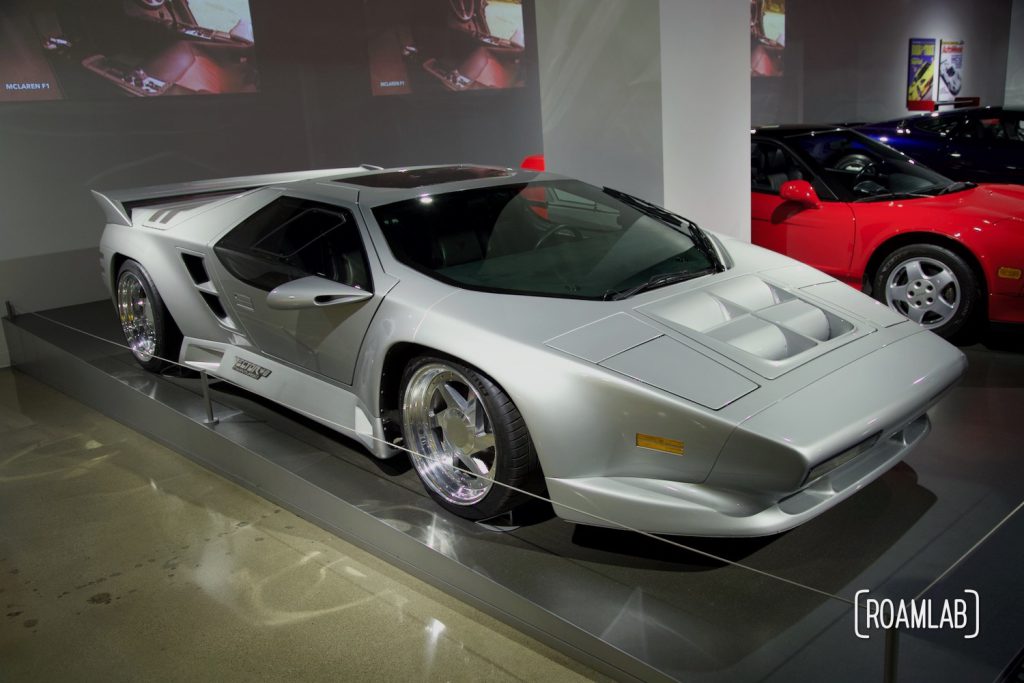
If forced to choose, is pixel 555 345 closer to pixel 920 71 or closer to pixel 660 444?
pixel 660 444

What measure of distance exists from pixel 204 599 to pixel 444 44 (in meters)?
7.02

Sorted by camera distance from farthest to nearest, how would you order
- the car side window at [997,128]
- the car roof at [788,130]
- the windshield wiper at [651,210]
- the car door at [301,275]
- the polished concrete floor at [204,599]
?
1. the car side window at [997,128]
2. the car roof at [788,130]
3. the windshield wiper at [651,210]
4. the car door at [301,275]
5. the polished concrete floor at [204,599]

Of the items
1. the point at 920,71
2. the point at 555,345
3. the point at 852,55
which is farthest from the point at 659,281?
the point at 920,71

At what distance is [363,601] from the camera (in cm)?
275

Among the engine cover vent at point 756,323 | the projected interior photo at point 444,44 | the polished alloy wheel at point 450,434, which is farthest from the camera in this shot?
the projected interior photo at point 444,44

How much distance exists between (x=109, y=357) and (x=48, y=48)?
2.95 metres

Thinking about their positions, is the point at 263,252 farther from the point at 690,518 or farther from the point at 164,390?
the point at 690,518

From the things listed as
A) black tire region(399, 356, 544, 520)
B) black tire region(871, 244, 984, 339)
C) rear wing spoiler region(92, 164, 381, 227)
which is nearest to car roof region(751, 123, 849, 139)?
black tire region(871, 244, 984, 339)

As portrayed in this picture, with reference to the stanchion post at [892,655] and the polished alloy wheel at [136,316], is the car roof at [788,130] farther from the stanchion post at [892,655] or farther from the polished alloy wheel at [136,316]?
the stanchion post at [892,655]

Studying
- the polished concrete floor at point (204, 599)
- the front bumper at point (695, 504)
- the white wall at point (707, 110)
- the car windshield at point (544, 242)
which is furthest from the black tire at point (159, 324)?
the white wall at point (707, 110)

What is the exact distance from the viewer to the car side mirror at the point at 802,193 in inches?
199

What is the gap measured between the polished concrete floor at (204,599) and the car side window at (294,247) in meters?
0.92

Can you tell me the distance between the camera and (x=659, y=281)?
9.82ft

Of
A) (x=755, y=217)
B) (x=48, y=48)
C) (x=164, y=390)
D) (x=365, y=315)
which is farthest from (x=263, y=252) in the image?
(x=48, y=48)
